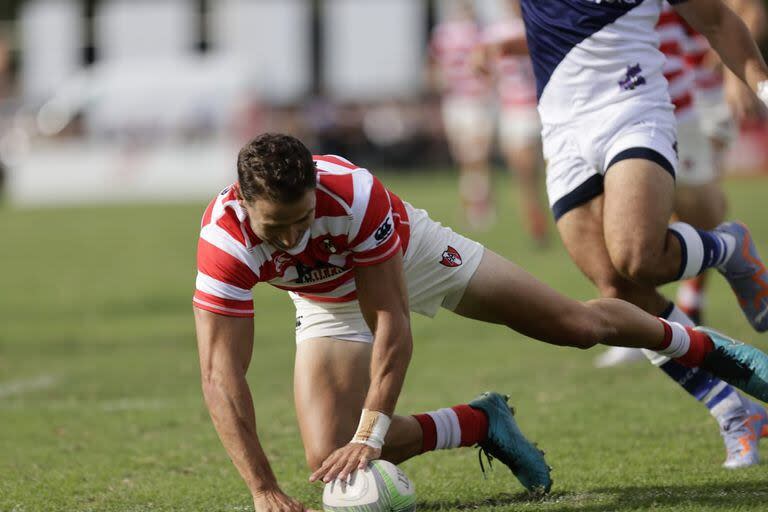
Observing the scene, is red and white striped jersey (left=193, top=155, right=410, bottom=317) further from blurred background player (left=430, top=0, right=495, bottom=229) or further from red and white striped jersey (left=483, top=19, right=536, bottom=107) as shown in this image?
blurred background player (left=430, top=0, right=495, bottom=229)

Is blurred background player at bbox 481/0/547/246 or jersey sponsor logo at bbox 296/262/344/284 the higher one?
jersey sponsor logo at bbox 296/262/344/284

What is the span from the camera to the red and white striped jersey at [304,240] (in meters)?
4.18

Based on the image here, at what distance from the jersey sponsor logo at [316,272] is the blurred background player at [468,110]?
11.9 m

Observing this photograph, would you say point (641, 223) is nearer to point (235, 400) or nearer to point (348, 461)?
point (348, 461)

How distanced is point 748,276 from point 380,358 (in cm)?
198

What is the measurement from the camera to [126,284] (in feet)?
41.3

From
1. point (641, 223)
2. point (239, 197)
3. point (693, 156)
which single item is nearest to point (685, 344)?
point (641, 223)

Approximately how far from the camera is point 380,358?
4.15 meters

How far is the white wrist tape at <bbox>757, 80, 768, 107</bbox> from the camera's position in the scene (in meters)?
5.00

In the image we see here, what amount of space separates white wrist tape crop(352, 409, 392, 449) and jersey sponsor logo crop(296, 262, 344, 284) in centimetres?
58

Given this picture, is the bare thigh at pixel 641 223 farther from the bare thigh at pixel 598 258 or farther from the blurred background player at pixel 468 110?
the blurred background player at pixel 468 110

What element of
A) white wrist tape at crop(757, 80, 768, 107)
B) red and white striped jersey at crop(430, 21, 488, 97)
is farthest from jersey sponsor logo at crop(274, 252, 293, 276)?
red and white striped jersey at crop(430, 21, 488, 97)

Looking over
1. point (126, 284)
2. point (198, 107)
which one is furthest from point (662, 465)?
point (198, 107)

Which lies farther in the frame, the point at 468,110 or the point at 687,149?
the point at 468,110
